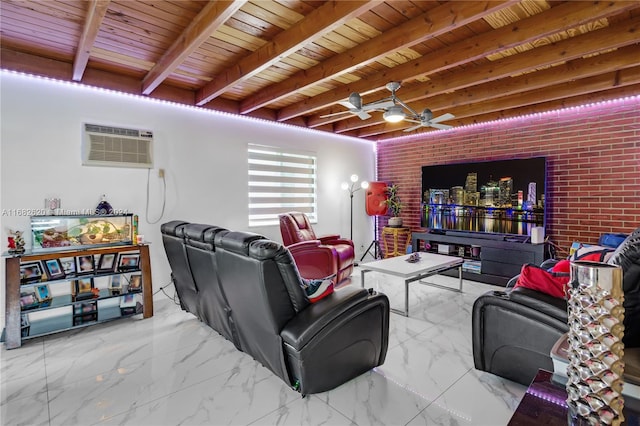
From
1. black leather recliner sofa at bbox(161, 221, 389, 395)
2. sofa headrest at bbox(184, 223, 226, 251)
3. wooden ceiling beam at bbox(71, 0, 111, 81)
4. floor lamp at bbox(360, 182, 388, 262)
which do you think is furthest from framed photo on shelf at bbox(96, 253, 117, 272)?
floor lamp at bbox(360, 182, 388, 262)

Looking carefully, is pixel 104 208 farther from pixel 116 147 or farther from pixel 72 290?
pixel 72 290

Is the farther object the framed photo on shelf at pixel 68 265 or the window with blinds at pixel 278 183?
the window with blinds at pixel 278 183

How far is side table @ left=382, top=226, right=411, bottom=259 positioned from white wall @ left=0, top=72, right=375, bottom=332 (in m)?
1.74

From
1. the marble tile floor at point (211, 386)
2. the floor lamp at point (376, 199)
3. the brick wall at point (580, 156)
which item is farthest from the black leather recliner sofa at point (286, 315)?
the floor lamp at point (376, 199)

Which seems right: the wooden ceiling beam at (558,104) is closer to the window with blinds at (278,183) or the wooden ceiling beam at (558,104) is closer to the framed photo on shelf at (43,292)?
the window with blinds at (278,183)

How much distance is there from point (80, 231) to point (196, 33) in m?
2.21

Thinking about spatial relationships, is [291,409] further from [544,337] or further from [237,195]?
[237,195]

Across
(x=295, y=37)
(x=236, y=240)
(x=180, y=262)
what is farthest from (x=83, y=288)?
(x=295, y=37)

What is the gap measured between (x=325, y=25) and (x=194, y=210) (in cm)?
287

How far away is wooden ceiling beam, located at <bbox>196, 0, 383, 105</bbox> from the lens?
6.75 ft

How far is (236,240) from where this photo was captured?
1.89 meters

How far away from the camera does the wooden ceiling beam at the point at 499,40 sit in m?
2.11

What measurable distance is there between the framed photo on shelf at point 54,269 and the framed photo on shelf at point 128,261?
46cm

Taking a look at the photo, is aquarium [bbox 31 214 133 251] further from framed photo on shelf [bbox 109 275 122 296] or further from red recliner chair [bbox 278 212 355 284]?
red recliner chair [bbox 278 212 355 284]
